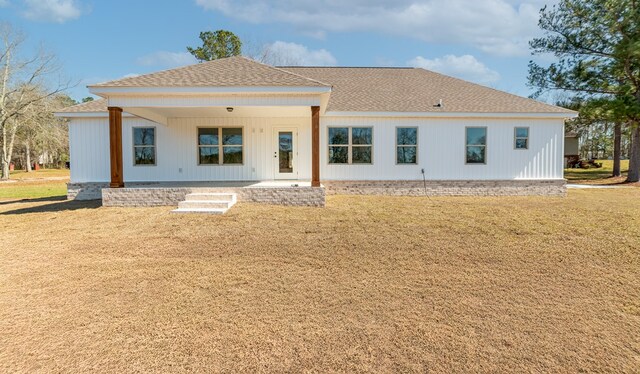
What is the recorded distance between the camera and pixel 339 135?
12508 mm

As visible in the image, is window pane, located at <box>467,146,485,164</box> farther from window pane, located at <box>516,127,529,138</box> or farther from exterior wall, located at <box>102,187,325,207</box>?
exterior wall, located at <box>102,187,325,207</box>

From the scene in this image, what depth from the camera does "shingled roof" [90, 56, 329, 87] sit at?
30.4 feet

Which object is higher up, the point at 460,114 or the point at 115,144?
the point at 460,114

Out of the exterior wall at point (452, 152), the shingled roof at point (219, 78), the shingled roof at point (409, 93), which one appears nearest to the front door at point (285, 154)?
the exterior wall at point (452, 152)

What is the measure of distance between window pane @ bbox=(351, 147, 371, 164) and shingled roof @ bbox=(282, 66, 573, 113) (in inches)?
56.3

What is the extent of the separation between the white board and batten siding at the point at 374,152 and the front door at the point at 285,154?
0.54 ft

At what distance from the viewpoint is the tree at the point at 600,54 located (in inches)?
639

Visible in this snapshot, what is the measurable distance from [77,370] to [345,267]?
325 centimetres

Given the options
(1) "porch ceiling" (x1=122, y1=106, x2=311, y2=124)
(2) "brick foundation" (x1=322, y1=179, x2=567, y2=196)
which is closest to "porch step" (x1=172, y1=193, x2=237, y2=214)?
(1) "porch ceiling" (x1=122, y1=106, x2=311, y2=124)

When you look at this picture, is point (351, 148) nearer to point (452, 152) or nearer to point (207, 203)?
point (452, 152)

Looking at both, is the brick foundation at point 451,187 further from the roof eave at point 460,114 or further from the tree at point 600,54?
the tree at point 600,54

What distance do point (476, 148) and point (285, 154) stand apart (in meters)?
7.32

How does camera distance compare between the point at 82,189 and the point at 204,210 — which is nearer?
the point at 204,210

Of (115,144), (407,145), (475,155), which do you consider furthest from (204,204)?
(475,155)
